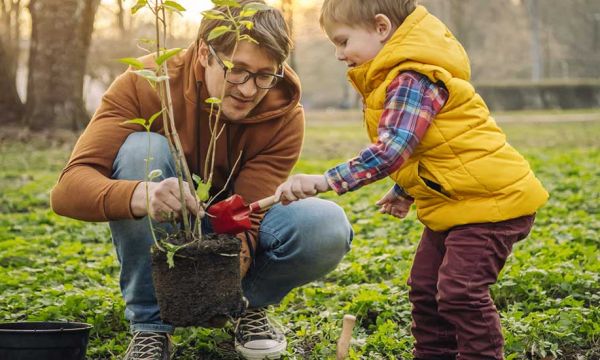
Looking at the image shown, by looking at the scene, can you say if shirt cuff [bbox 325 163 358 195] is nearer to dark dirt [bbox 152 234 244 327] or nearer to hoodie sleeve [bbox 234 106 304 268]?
dark dirt [bbox 152 234 244 327]

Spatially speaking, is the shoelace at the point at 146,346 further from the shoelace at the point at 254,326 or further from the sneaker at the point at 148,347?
the shoelace at the point at 254,326

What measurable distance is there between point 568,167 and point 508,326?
5.83 metres

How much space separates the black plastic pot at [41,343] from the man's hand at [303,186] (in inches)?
29.5

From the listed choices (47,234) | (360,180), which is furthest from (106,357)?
(47,234)

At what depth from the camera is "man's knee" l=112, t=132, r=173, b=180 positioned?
283 cm

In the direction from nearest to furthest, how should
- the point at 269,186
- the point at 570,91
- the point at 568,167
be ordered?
the point at 269,186 → the point at 568,167 → the point at 570,91

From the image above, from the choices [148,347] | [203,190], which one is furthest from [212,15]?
[148,347]

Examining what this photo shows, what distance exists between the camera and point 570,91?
28.6 meters

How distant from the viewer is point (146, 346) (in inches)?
109

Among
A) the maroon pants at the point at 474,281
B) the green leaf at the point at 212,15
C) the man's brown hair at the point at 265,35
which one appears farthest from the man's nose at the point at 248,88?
the maroon pants at the point at 474,281

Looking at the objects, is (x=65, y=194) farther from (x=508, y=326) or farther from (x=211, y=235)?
(x=508, y=326)

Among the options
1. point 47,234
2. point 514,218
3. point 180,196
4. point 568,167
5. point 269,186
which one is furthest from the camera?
point 568,167

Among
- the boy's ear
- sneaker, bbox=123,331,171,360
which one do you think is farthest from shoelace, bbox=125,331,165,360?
the boy's ear

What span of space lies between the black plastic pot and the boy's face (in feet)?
3.97
